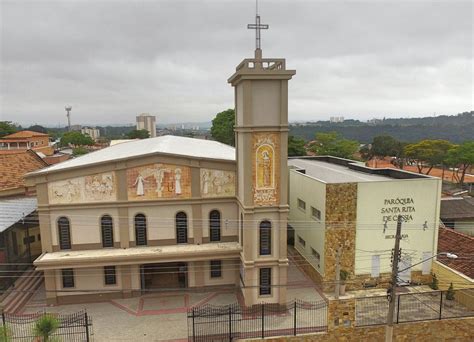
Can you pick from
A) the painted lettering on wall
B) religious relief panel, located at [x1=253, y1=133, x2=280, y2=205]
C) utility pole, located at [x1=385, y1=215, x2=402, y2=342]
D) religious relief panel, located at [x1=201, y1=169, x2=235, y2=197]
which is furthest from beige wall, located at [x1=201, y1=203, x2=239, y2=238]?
utility pole, located at [x1=385, y1=215, x2=402, y2=342]

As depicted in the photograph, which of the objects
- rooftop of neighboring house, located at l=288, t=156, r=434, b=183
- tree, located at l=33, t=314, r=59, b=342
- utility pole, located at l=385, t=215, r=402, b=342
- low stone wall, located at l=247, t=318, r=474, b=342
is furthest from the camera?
rooftop of neighboring house, located at l=288, t=156, r=434, b=183

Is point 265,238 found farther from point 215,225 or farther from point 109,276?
point 109,276

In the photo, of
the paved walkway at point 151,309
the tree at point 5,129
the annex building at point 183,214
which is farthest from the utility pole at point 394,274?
the tree at point 5,129

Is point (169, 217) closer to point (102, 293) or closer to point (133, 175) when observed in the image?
point (133, 175)

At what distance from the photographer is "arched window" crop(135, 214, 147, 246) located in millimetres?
21734

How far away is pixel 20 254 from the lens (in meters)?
24.1

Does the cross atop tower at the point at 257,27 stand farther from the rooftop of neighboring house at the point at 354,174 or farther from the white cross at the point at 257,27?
the rooftop of neighboring house at the point at 354,174

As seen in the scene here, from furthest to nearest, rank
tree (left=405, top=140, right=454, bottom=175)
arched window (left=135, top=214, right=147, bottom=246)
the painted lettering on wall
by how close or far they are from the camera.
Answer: tree (left=405, top=140, right=454, bottom=175) → the painted lettering on wall → arched window (left=135, top=214, right=147, bottom=246)

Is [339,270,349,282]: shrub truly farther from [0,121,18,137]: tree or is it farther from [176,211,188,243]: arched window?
[0,121,18,137]: tree

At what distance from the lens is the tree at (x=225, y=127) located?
209ft

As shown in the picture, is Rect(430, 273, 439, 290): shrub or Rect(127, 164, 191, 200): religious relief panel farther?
Rect(430, 273, 439, 290): shrub

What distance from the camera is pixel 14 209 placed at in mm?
25547

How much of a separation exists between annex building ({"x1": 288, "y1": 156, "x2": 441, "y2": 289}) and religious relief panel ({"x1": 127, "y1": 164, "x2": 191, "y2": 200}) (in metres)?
8.31

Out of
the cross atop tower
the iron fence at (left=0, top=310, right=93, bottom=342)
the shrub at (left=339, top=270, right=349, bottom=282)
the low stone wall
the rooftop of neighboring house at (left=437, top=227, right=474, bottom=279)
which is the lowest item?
the low stone wall
